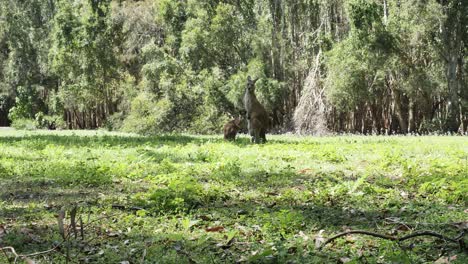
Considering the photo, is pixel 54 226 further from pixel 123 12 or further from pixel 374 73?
pixel 123 12

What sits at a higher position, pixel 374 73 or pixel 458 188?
pixel 374 73

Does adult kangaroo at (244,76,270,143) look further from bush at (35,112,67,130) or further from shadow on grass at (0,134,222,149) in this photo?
bush at (35,112,67,130)

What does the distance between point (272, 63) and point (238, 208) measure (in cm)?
2477

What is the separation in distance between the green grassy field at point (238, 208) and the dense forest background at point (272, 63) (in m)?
15.3

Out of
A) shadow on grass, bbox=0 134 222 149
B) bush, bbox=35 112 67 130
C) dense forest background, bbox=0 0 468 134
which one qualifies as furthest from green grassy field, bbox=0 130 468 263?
bush, bbox=35 112 67 130

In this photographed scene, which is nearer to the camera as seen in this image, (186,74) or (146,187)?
(146,187)

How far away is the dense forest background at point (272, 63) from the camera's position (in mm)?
24969

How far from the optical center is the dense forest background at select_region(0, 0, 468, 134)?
25.0 metres

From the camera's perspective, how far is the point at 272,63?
30344 millimetres

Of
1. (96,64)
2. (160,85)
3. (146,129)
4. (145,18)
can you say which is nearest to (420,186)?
(146,129)

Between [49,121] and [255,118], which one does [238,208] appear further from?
[49,121]

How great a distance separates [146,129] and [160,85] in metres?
3.01

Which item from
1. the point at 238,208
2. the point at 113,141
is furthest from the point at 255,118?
the point at 238,208

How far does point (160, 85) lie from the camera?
89.1 feet
